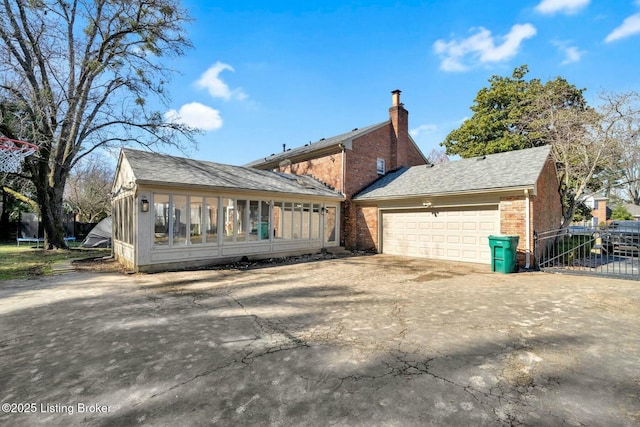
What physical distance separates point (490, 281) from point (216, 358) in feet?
23.6

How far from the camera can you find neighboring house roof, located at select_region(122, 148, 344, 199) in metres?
9.13

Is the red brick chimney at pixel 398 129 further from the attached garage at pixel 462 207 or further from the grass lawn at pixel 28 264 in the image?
the grass lawn at pixel 28 264

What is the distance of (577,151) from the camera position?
1360cm

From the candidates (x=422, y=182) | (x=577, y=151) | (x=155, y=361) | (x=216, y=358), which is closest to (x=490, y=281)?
(x=422, y=182)

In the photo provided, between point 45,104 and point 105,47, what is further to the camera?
point 105,47

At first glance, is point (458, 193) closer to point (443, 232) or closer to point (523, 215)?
point (443, 232)

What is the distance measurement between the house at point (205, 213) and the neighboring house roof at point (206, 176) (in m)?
0.03

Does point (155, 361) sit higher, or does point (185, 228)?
point (185, 228)

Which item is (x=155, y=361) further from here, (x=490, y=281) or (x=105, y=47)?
(x=105, y=47)

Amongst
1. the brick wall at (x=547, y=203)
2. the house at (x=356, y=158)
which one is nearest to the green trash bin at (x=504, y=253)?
the brick wall at (x=547, y=203)

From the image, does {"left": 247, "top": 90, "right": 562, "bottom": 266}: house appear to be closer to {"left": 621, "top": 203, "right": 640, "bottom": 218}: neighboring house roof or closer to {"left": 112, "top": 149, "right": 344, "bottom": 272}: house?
{"left": 112, "top": 149, "right": 344, "bottom": 272}: house

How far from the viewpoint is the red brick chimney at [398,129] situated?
16.6 metres

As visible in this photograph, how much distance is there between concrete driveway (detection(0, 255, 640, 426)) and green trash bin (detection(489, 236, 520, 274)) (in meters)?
2.22

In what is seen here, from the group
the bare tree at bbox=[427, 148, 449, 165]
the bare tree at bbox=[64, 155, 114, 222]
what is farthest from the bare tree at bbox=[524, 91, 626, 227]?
the bare tree at bbox=[64, 155, 114, 222]
